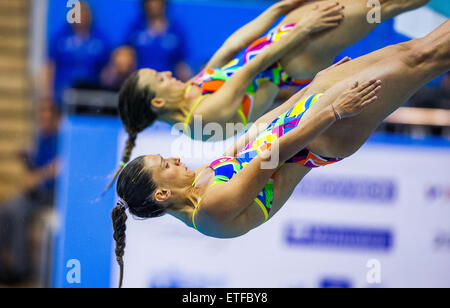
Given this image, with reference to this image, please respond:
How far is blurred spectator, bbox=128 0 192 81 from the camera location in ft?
15.1

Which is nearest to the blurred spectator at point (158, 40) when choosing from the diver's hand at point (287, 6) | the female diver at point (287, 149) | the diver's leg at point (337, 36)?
the diver's hand at point (287, 6)

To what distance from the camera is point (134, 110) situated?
346 centimetres

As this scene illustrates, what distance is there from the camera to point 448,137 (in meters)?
4.58

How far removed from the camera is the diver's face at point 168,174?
9.27 ft

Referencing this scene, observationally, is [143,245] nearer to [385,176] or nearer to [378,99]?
[385,176]

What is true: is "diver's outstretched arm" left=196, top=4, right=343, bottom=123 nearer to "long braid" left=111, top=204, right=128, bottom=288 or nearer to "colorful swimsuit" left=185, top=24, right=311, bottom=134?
"colorful swimsuit" left=185, top=24, right=311, bottom=134

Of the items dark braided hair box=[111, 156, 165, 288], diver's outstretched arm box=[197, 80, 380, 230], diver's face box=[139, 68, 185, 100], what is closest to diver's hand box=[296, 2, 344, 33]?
diver's outstretched arm box=[197, 80, 380, 230]

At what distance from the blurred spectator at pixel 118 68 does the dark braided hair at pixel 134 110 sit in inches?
31.7

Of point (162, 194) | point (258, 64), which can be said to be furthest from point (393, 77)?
point (162, 194)

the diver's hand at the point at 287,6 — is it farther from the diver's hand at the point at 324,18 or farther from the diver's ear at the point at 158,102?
the diver's ear at the point at 158,102

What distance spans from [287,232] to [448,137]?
1.36 metres

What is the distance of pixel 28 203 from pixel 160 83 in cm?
194

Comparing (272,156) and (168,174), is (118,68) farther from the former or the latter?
(272,156)

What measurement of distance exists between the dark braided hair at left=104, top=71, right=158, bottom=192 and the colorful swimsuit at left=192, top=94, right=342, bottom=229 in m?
0.72
